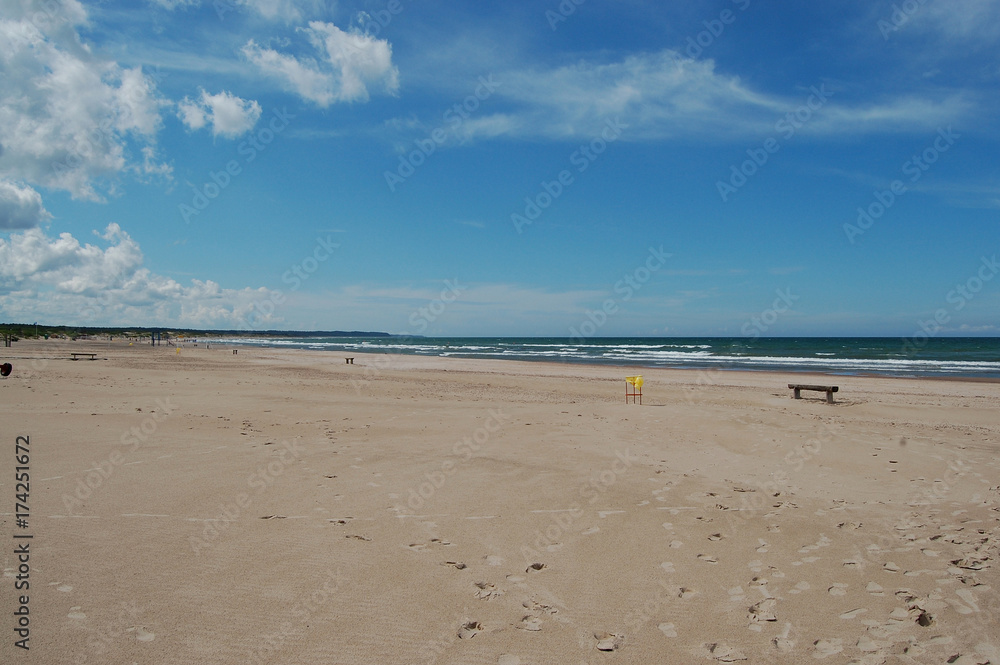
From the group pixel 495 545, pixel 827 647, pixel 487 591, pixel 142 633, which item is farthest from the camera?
pixel 495 545

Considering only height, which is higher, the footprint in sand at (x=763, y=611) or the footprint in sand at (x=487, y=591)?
the footprint in sand at (x=487, y=591)

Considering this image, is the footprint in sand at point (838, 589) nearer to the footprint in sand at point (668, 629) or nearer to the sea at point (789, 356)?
the footprint in sand at point (668, 629)

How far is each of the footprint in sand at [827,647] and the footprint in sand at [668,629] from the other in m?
0.86

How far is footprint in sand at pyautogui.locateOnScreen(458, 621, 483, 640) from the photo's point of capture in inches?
138

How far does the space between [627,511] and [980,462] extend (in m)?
7.16

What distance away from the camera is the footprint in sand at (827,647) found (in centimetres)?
338

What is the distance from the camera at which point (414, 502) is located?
20.3ft

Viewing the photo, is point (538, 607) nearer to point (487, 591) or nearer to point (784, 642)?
point (487, 591)

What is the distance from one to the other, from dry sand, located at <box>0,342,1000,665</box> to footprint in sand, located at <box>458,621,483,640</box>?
1 centimetres

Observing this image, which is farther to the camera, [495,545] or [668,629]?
[495,545]

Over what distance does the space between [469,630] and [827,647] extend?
238 centimetres

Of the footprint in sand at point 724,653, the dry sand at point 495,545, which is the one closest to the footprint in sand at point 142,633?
the dry sand at point 495,545

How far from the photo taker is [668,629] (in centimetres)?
366

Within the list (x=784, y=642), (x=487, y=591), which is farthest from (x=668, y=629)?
(x=487, y=591)
